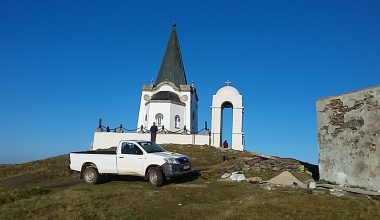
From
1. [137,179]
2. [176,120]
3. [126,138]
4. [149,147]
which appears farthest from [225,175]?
[176,120]

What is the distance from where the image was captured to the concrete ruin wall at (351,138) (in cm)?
1541

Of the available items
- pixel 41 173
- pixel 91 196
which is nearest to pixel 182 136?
pixel 41 173

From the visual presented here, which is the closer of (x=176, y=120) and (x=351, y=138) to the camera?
(x=351, y=138)

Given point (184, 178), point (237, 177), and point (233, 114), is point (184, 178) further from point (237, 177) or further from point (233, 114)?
point (233, 114)

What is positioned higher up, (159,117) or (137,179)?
(159,117)

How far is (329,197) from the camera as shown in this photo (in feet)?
44.8

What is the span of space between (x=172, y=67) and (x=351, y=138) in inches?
1527

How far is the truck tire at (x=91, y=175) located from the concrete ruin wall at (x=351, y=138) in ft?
34.4

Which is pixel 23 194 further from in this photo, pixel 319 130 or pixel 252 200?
pixel 319 130

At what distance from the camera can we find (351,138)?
16547 millimetres

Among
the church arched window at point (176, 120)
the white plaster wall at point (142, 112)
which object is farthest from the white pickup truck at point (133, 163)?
the white plaster wall at point (142, 112)

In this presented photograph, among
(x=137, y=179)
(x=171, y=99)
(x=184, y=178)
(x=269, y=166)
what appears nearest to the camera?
(x=137, y=179)

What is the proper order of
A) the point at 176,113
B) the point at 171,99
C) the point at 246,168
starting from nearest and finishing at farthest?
the point at 246,168 → the point at 171,99 → the point at 176,113

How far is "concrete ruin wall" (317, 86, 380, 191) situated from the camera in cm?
1541
